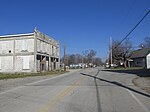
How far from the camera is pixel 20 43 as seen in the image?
48188mm

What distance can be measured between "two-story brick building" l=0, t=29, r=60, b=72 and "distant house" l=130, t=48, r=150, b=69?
30.6 metres

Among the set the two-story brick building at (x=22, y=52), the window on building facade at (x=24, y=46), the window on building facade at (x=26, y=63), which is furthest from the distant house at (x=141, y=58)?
the window on building facade at (x=24, y=46)

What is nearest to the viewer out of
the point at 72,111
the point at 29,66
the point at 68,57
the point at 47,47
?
the point at 72,111

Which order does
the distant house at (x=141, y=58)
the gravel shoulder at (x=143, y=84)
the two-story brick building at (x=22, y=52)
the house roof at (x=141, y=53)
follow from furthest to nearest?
the house roof at (x=141, y=53) → the distant house at (x=141, y=58) → the two-story brick building at (x=22, y=52) → the gravel shoulder at (x=143, y=84)

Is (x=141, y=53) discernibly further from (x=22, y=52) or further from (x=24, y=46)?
(x=22, y=52)

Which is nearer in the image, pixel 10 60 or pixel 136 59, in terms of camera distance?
pixel 10 60

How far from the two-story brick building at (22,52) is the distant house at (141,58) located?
3056 centimetres

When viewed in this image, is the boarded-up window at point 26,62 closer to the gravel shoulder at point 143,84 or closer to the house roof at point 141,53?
the gravel shoulder at point 143,84

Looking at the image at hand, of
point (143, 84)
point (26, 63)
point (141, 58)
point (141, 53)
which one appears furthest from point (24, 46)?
point (141, 53)

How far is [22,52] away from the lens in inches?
1880

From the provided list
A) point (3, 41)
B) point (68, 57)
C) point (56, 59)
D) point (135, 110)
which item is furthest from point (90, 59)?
point (135, 110)

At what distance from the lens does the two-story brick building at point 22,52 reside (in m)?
47.0

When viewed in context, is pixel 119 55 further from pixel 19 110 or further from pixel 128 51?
pixel 19 110

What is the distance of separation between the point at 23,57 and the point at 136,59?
141 ft
